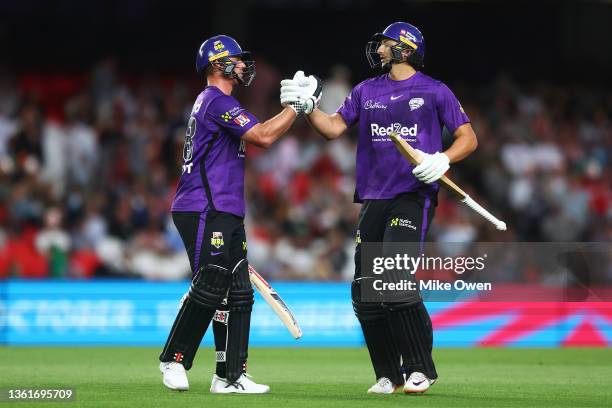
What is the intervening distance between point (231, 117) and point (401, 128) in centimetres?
131

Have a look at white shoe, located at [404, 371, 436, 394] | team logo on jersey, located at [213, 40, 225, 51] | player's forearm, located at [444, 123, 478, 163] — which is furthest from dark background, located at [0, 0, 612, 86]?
white shoe, located at [404, 371, 436, 394]

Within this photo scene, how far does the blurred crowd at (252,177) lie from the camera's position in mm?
17969

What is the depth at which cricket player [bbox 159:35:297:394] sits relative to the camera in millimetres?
8914

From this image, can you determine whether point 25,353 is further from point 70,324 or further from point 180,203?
point 180,203

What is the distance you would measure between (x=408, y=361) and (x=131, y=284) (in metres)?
7.75

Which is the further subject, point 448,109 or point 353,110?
point 353,110

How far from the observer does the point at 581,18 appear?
24.9m

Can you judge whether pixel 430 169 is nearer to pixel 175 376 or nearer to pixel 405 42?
pixel 405 42

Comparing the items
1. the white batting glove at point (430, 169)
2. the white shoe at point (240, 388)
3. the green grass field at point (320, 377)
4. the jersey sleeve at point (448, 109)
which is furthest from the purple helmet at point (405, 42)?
the white shoe at point (240, 388)

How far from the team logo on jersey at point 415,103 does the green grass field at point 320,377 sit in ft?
7.13

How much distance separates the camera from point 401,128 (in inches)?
361

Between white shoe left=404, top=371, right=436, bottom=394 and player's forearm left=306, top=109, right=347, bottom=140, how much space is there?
1982mm

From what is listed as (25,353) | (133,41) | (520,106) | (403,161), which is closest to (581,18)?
(520,106)

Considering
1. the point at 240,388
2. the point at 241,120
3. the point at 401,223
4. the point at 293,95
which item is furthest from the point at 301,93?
the point at 240,388
